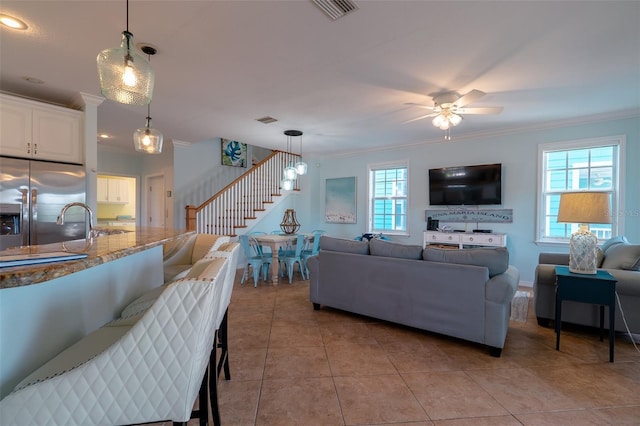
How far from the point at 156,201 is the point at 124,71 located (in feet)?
19.3

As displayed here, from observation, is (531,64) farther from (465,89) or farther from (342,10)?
(342,10)

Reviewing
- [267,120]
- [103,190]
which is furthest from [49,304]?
[103,190]

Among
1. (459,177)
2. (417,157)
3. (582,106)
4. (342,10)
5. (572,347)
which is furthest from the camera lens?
(417,157)

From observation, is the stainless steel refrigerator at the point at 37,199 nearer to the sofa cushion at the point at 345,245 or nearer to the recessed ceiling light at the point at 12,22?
the recessed ceiling light at the point at 12,22

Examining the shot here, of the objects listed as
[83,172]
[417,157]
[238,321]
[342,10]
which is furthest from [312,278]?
[417,157]

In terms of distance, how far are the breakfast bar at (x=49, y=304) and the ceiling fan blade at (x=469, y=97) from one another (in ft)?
10.4

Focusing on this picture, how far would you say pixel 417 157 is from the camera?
611 centimetres

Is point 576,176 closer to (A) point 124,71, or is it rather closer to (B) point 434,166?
(B) point 434,166

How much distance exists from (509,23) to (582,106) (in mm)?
2723

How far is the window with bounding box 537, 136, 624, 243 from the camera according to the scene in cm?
436

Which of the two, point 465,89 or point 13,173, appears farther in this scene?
point 465,89

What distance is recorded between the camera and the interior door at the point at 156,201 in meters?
6.73

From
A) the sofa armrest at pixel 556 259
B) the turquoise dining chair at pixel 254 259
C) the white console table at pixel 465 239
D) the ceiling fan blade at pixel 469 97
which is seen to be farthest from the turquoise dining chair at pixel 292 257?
the sofa armrest at pixel 556 259

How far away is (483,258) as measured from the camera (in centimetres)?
265
